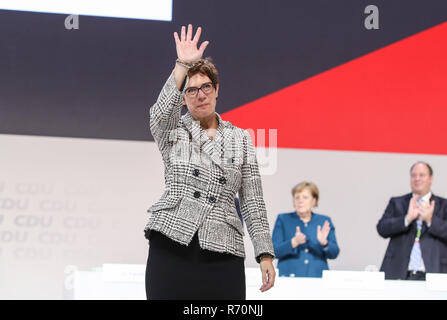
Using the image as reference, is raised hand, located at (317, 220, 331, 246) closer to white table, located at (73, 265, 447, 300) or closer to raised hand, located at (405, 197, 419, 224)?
raised hand, located at (405, 197, 419, 224)

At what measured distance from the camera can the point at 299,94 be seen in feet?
16.3

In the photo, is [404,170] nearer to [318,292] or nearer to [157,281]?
[318,292]

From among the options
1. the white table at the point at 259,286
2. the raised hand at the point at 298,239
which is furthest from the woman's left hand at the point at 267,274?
the raised hand at the point at 298,239

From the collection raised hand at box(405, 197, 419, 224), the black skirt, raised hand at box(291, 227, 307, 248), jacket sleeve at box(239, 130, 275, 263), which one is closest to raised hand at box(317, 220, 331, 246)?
raised hand at box(291, 227, 307, 248)

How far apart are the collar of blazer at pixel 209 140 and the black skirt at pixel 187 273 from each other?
247mm

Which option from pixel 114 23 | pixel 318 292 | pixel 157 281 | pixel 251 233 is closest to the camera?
pixel 157 281

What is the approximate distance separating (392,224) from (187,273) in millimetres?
2890

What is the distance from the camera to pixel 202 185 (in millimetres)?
1789

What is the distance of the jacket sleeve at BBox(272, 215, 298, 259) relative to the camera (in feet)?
13.3

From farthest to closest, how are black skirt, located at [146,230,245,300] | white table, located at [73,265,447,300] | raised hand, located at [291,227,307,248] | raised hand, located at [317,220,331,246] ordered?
raised hand, located at [317,220,331,246]
raised hand, located at [291,227,307,248]
white table, located at [73,265,447,300]
black skirt, located at [146,230,245,300]

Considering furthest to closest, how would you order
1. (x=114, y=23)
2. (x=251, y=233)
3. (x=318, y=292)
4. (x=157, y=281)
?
(x=114, y=23)
(x=318, y=292)
(x=251, y=233)
(x=157, y=281)

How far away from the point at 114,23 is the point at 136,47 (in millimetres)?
244

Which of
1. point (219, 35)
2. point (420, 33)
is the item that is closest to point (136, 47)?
point (219, 35)

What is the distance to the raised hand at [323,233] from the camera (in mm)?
4145
